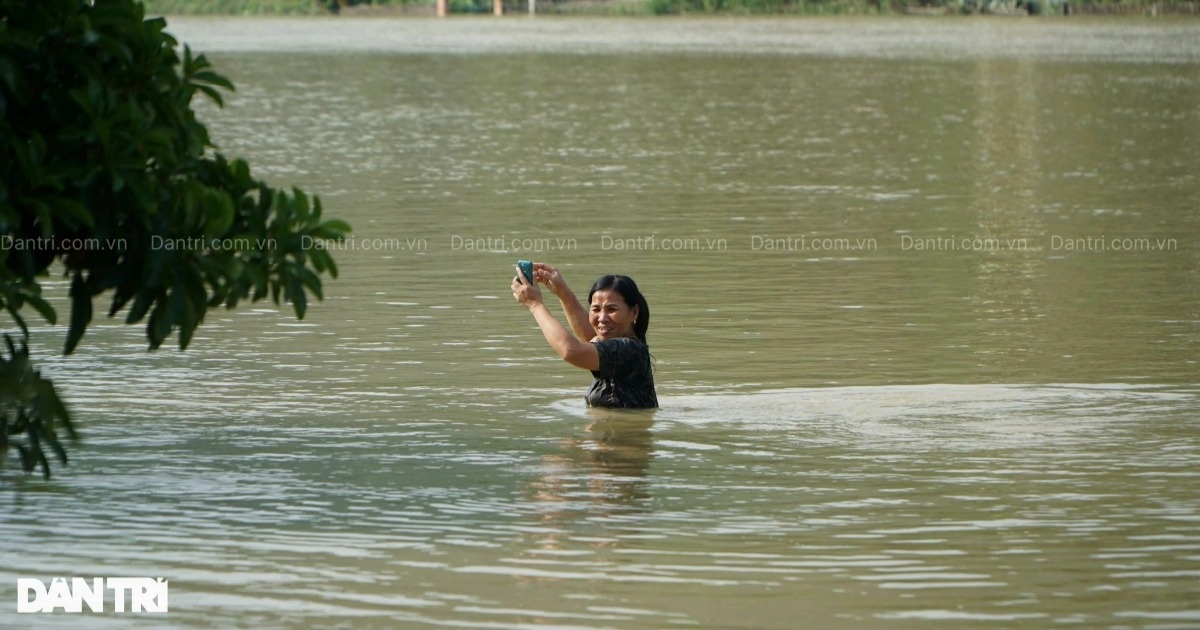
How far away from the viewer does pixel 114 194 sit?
518 cm

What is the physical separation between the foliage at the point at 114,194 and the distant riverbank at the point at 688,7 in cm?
6101

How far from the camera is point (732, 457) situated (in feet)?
28.9

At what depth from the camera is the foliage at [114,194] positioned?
5.10m

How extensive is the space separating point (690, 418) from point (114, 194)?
4898 mm

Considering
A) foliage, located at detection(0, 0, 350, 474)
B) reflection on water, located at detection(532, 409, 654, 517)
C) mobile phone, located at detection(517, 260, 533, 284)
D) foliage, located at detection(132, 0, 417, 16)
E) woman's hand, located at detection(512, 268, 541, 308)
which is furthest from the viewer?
foliage, located at detection(132, 0, 417, 16)

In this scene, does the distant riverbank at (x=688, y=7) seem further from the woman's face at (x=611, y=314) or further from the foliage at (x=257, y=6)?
the woman's face at (x=611, y=314)

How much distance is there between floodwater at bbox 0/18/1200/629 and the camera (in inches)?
261

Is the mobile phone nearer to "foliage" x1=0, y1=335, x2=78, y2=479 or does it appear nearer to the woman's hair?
the woman's hair

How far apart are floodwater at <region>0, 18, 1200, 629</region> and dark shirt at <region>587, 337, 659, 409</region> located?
0.28 ft

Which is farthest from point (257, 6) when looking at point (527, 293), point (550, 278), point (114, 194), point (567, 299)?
point (114, 194)

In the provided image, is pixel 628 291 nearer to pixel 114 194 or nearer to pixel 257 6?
pixel 114 194

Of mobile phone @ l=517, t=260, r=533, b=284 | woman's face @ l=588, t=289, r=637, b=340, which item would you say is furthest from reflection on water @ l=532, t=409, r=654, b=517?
mobile phone @ l=517, t=260, r=533, b=284

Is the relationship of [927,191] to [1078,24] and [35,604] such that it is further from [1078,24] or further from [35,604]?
[1078,24]

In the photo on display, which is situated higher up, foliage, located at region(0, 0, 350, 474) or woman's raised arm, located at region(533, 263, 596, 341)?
foliage, located at region(0, 0, 350, 474)
